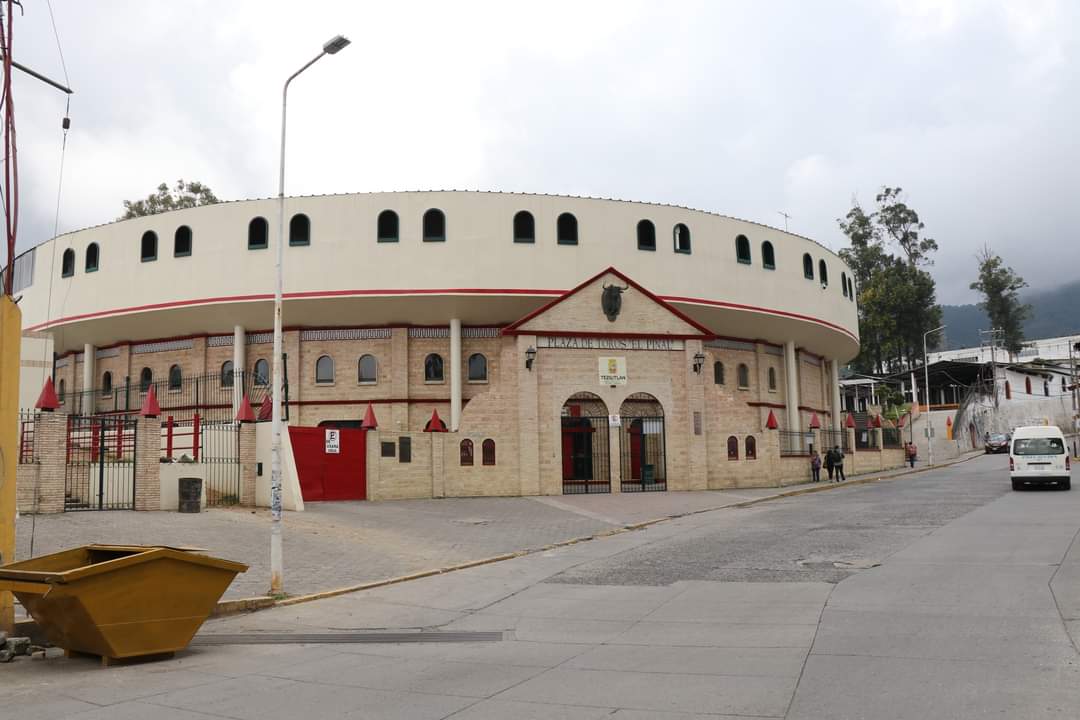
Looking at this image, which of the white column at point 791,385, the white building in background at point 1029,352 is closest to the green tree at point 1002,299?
the white building in background at point 1029,352

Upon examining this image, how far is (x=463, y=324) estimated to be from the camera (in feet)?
111

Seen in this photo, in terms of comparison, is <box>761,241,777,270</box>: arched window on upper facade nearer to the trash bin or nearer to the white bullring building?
the white bullring building

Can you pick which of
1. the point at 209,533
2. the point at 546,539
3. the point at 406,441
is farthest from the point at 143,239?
the point at 546,539

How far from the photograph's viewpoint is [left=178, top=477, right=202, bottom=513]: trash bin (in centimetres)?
2019

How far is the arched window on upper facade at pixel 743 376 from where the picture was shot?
38.8 meters

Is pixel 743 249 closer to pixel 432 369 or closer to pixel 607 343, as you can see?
pixel 607 343

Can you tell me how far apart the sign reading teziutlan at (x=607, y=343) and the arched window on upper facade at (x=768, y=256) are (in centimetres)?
860

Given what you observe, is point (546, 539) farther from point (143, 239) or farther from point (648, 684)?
point (143, 239)

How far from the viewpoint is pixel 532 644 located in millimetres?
9031

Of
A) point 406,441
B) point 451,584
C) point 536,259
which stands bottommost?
point 451,584

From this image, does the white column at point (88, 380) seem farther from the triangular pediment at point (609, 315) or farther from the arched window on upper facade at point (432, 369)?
the triangular pediment at point (609, 315)

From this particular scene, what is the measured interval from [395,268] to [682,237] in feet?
37.2

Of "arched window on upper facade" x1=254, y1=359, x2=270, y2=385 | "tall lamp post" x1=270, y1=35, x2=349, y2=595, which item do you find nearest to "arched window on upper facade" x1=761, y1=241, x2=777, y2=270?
"arched window on upper facade" x1=254, y1=359, x2=270, y2=385

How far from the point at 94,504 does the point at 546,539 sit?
1086cm
